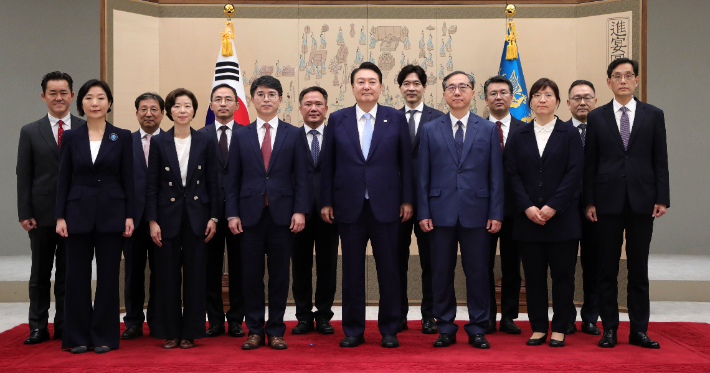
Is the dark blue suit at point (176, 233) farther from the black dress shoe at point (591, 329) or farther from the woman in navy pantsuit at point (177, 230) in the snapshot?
the black dress shoe at point (591, 329)

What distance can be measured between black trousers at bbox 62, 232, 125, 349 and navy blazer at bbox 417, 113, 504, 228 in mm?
2005

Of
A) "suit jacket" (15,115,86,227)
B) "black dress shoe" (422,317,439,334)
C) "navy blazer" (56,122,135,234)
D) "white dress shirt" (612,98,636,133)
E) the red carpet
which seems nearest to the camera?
the red carpet

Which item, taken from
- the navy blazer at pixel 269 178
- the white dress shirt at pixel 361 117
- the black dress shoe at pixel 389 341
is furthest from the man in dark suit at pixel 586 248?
the navy blazer at pixel 269 178

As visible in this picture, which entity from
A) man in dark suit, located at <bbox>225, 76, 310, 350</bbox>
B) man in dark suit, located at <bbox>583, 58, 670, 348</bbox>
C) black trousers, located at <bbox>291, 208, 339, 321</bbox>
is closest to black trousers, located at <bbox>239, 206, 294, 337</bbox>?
man in dark suit, located at <bbox>225, 76, 310, 350</bbox>

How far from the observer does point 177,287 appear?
14.1 ft

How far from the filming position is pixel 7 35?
8766 millimetres

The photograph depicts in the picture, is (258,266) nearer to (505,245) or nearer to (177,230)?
(177,230)

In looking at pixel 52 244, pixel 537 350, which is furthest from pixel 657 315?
pixel 52 244

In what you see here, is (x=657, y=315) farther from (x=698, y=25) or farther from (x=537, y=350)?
(x=698, y=25)

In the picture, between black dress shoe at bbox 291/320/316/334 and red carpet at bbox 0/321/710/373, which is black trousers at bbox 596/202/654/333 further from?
black dress shoe at bbox 291/320/316/334

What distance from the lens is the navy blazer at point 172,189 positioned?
4.22 meters

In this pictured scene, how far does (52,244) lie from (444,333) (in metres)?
2.80

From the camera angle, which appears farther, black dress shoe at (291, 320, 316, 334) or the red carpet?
black dress shoe at (291, 320, 316, 334)

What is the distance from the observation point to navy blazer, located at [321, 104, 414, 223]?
165 inches
